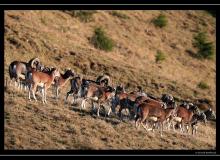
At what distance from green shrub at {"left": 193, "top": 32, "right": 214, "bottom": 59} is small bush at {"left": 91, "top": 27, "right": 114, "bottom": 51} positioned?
13818mm

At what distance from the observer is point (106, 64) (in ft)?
155

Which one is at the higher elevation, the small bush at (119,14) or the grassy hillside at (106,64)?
the small bush at (119,14)

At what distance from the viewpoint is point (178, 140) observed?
95.6ft

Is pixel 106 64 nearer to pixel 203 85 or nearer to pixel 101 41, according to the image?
pixel 101 41

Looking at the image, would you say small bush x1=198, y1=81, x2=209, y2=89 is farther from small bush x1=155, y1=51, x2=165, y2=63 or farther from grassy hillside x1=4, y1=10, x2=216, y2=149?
small bush x1=155, y1=51, x2=165, y2=63

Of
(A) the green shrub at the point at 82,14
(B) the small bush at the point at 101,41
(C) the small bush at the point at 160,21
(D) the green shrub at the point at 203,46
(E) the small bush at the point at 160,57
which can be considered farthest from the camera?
(C) the small bush at the point at 160,21

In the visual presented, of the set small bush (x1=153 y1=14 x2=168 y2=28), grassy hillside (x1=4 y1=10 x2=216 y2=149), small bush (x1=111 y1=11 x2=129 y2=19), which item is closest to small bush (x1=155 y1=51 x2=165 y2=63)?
grassy hillside (x1=4 y1=10 x2=216 y2=149)

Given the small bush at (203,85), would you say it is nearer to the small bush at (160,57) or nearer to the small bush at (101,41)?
the small bush at (160,57)

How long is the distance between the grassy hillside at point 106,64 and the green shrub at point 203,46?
2.24 ft

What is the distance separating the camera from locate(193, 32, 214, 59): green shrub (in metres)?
67.2

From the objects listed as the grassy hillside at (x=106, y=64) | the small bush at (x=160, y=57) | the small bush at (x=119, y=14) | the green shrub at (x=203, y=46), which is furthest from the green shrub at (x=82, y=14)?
the green shrub at (x=203, y=46)

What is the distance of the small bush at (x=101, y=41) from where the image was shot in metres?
55.4
